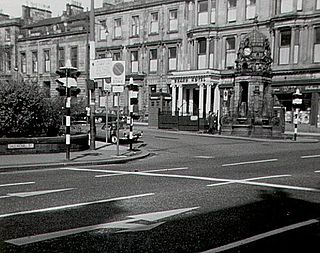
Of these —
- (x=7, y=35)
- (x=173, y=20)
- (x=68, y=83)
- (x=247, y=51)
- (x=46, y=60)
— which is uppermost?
(x=7, y=35)

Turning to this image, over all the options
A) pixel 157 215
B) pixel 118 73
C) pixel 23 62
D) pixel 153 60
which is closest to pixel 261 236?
pixel 157 215

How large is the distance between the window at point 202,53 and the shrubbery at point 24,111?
3352cm

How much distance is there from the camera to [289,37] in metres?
43.5

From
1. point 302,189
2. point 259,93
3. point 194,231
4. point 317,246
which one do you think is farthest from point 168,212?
point 259,93

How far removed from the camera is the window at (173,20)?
171 feet

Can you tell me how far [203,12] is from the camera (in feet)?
163

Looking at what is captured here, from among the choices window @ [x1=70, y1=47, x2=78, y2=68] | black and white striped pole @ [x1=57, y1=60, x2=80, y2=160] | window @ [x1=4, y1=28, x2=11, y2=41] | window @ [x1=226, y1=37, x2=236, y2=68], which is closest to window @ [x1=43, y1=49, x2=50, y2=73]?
window @ [x1=70, y1=47, x2=78, y2=68]

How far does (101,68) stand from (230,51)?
32.9 metres

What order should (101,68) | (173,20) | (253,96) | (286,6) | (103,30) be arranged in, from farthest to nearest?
(103,30), (173,20), (286,6), (253,96), (101,68)

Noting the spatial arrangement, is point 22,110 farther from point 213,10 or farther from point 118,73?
point 213,10

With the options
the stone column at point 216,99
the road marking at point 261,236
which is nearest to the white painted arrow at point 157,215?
the road marking at point 261,236

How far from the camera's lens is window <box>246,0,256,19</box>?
4644 centimetres

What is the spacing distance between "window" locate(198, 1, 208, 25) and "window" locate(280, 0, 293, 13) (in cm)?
904

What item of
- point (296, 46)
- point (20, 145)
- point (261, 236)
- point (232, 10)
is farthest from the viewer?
point (232, 10)
